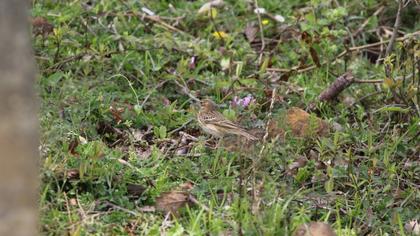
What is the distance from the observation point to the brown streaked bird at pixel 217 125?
6738 millimetres

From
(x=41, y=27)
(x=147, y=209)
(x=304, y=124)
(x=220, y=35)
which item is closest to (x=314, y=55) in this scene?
(x=220, y=35)

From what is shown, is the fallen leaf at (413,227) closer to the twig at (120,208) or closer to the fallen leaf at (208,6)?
the twig at (120,208)

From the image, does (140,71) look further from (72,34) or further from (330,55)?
(330,55)

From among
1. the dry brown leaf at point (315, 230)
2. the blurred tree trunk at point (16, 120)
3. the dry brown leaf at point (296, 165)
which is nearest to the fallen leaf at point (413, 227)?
the dry brown leaf at point (315, 230)

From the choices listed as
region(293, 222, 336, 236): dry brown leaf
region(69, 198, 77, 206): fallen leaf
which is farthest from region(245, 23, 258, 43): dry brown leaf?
region(293, 222, 336, 236): dry brown leaf

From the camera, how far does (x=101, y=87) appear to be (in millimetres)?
7520

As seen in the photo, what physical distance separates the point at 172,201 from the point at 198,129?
5.06 ft

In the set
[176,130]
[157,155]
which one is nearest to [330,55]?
[176,130]

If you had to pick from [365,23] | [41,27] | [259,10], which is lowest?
[365,23]

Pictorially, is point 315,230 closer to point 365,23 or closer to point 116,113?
point 116,113

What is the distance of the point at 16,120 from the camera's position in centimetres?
350

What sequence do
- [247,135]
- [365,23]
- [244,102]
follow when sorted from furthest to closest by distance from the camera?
[365,23] → [244,102] → [247,135]

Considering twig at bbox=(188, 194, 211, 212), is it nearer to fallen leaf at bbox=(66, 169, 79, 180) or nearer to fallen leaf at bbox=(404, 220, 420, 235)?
fallen leaf at bbox=(66, 169, 79, 180)

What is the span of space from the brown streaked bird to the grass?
161 mm
